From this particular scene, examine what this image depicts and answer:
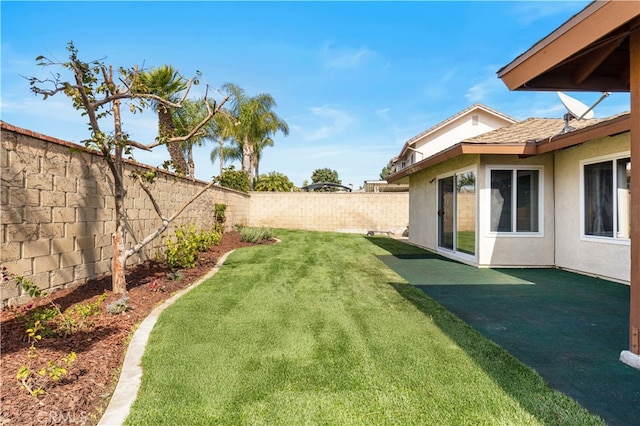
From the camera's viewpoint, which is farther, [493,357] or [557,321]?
[557,321]

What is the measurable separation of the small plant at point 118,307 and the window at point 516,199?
7537 mm

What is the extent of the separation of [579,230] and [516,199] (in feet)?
4.51

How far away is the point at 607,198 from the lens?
650 centimetres

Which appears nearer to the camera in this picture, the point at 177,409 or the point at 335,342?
the point at 177,409

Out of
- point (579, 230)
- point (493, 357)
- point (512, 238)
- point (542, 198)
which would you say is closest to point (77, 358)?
point (493, 357)

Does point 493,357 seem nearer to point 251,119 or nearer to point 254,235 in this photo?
point 254,235

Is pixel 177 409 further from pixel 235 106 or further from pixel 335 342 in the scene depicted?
pixel 235 106

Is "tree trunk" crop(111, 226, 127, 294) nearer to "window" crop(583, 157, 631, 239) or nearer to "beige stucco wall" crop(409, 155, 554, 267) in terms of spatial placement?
"beige stucco wall" crop(409, 155, 554, 267)

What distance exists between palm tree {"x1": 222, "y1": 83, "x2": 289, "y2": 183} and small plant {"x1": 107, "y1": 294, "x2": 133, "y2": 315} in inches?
782

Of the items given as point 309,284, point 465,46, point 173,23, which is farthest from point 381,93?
point 309,284

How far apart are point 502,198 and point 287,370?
708cm

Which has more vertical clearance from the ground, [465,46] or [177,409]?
[465,46]

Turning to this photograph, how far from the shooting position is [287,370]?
289cm

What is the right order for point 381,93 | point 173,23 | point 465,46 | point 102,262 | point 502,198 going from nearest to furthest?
1. point 102,262
2. point 173,23
3. point 502,198
4. point 465,46
5. point 381,93
